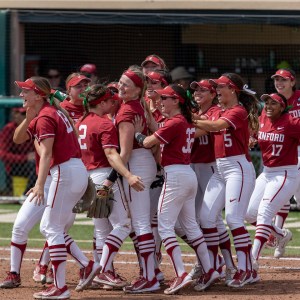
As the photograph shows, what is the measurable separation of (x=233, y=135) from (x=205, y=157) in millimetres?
422

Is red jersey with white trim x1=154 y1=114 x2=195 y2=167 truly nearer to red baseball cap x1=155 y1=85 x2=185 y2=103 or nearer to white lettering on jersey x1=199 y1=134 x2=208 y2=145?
red baseball cap x1=155 y1=85 x2=185 y2=103

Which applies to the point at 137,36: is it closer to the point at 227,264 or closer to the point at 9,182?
the point at 9,182

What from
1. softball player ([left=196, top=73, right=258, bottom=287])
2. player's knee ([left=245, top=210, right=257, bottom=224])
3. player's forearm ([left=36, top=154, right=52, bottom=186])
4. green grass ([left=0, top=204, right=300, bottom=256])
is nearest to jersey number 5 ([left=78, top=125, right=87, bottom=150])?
player's forearm ([left=36, top=154, right=52, bottom=186])

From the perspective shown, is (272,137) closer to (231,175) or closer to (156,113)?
(231,175)

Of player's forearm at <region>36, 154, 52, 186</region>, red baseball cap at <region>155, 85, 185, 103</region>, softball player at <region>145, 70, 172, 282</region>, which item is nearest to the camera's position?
player's forearm at <region>36, 154, 52, 186</region>

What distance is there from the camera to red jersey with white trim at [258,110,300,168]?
30.5 ft

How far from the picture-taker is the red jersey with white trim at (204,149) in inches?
360

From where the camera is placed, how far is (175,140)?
8.35 meters

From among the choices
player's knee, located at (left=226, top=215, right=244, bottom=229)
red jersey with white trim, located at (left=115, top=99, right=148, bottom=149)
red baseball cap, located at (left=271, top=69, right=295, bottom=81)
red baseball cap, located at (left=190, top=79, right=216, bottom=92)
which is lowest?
player's knee, located at (left=226, top=215, right=244, bottom=229)

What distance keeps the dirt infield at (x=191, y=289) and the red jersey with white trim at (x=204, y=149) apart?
1.16 meters

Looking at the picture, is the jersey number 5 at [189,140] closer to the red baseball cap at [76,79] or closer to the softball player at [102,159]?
the softball player at [102,159]

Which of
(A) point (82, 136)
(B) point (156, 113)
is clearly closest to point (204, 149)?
(B) point (156, 113)

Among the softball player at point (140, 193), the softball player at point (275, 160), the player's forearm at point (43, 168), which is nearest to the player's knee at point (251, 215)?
the softball player at point (275, 160)

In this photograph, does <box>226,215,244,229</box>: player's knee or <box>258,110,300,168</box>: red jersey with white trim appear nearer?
<box>226,215,244,229</box>: player's knee
